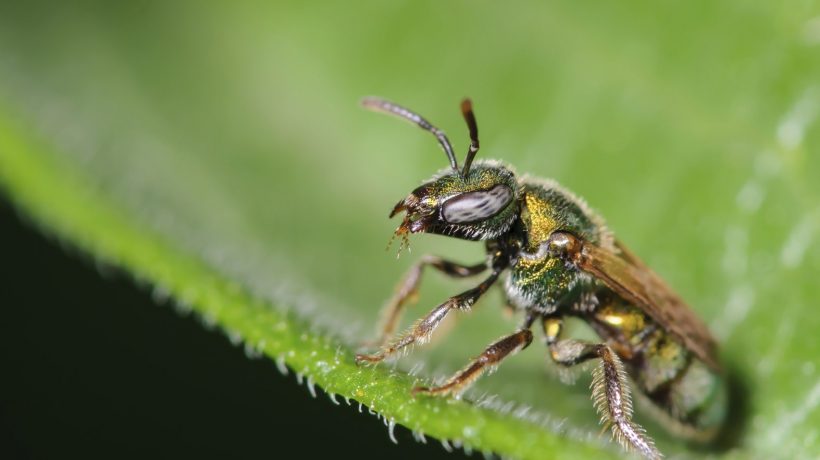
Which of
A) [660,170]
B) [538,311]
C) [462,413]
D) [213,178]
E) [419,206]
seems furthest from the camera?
[213,178]

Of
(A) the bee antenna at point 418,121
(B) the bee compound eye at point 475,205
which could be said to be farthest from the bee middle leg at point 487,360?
(A) the bee antenna at point 418,121

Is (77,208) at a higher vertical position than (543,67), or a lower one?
lower

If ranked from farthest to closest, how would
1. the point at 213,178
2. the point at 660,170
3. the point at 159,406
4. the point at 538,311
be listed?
the point at 213,178 → the point at 159,406 → the point at 660,170 → the point at 538,311

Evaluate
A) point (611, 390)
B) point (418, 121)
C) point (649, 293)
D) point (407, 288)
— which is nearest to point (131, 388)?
point (407, 288)

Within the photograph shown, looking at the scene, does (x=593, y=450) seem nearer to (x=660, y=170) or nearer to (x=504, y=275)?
(x=504, y=275)

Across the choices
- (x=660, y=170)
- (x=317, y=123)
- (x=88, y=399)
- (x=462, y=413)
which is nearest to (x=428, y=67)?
(x=317, y=123)

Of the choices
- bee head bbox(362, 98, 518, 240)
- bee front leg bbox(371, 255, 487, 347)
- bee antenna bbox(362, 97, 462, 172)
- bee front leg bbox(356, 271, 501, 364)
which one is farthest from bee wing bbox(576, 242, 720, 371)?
bee antenna bbox(362, 97, 462, 172)
